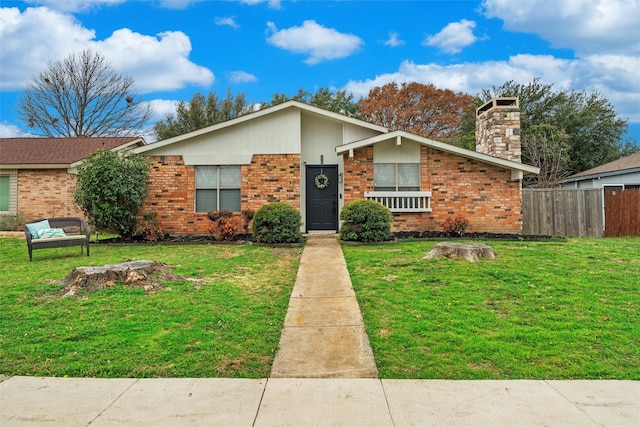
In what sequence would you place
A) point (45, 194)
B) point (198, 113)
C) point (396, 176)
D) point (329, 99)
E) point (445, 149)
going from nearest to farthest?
point (445, 149) → point (396, 176) → point (45, 194) → point (198, 113) → point (329, 99)

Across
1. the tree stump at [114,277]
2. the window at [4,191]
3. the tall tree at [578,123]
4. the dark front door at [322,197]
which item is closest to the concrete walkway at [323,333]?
the tree stump at [114,277]

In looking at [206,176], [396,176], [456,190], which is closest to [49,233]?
[206,176]

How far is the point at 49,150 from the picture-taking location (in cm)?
1755

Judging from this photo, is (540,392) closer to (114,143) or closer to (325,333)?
(325,333)

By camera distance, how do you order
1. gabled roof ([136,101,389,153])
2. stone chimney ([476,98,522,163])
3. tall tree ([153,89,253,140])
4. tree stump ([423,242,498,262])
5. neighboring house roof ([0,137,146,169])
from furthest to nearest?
tall tree ([153,89,253,140])
neighboring house roof ([0,137,146,169])
stone chimney ([476,98,522,163])
gabled roof ([136,101,389,153])
tree stump ([423,242,498,262])

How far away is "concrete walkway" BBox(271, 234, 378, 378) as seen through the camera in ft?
11.4

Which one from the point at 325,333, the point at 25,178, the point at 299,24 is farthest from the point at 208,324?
the point at 25,178

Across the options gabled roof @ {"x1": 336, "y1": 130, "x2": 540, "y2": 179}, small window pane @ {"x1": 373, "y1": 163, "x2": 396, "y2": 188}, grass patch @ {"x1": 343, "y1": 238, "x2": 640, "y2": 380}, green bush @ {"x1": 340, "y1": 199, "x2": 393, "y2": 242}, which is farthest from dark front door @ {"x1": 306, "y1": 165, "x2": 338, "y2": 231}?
grass patch @ {"x1": 343, "y1": 238, "x2": 640, "y2": 380}

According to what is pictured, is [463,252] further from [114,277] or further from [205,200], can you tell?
[205,200]

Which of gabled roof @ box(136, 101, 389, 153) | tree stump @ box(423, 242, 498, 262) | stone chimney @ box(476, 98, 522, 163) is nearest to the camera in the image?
tree stump @ box(423, 242, 498, 262)

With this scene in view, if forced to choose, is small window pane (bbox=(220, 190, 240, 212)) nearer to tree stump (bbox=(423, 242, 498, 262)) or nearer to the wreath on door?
the wreath on door

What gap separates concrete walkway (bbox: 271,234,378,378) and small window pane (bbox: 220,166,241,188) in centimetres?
626

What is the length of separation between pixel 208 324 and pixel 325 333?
4.33ft

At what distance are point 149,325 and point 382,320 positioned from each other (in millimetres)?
2637
